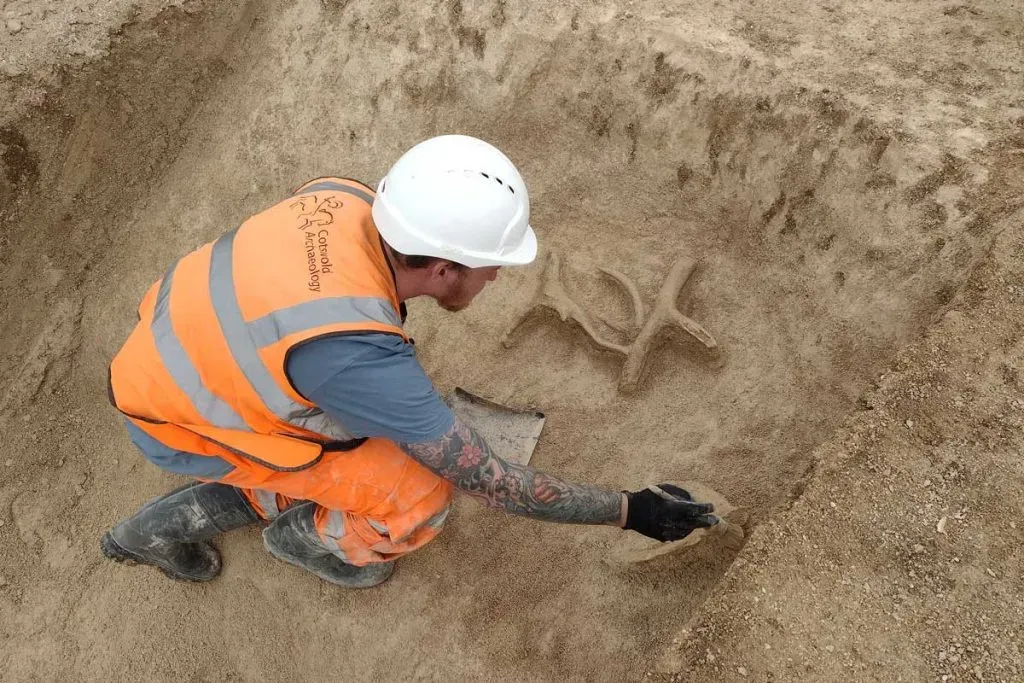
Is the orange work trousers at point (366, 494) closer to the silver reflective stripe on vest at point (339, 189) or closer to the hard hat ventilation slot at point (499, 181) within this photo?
the silver reflective stripe on vest at point (339, 189)

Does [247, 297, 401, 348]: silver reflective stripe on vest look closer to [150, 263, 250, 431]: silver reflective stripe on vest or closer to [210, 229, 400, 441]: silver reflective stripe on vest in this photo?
[210, 229, 400, 441]: silver reflective stripe on vest

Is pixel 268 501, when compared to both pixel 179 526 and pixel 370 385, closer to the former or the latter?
pixel 179 526

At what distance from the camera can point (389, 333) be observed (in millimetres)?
1900

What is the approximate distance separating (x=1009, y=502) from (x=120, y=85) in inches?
160

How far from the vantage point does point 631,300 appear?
325 centimetres

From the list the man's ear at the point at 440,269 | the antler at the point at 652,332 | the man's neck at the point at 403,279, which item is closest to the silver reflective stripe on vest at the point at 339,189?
the man's neck at the point at 403,279

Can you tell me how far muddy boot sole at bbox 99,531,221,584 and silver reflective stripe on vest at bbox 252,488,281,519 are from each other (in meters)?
0.48

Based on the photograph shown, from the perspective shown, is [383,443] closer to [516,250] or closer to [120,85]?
[516,250]

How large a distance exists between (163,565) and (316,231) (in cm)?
165

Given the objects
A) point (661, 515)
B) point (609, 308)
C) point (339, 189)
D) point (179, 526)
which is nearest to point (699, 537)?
point (661, 515)

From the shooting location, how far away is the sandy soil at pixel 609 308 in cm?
211

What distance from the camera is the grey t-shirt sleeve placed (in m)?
1.84

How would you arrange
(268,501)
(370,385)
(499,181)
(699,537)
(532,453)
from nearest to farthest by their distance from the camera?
(370,385) → (499,181) → (699,537) → (268,501) → (532,453)

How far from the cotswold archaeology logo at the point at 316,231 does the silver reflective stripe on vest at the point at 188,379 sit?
1.47 ft
